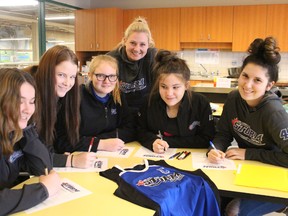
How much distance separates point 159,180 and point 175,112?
0.77 m

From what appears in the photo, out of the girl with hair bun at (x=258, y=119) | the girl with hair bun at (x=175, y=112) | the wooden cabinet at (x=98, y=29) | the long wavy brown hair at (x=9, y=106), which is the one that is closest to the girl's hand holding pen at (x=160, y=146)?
the girl with hair bun at (x=175, y=112)

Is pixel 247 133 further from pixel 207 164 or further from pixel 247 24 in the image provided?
pixel 247 24

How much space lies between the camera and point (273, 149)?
5.63ft

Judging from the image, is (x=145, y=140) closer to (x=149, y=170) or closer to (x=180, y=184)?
(x=149, y=170)

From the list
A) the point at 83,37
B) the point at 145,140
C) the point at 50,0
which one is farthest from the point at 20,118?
the point at 83,37

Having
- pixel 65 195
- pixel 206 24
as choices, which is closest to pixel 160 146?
pixel 65 195

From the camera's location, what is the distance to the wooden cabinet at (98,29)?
6.31 meters

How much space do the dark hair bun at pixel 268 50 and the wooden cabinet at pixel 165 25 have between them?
454cm

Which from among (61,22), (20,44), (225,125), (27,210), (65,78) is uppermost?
(61,22)

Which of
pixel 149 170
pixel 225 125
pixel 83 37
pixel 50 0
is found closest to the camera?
pixel 149 170

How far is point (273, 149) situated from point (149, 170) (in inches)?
30.8

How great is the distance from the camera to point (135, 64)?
102 inches

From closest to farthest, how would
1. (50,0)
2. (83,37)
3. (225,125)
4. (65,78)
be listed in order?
(65,78), (225,125), (50,0), (83,37)

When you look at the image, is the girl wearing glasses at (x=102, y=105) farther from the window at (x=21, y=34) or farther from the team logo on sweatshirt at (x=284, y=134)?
the window at (x=21, y=34)
